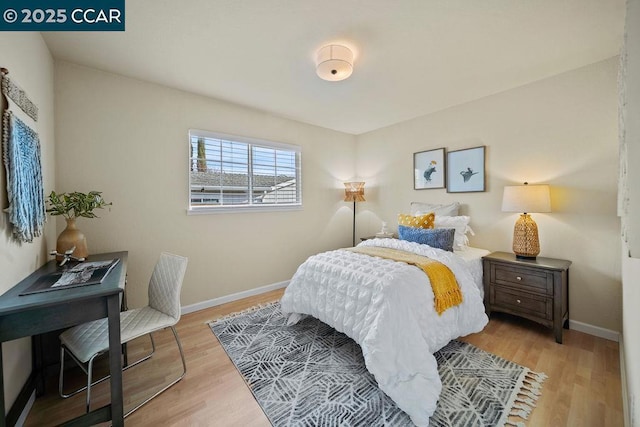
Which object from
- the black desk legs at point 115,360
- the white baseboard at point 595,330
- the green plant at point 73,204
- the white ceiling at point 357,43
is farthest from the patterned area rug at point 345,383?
the white ceiling at point 357,43

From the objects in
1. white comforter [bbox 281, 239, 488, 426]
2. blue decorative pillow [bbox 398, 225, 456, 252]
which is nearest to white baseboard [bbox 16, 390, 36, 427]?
white comforter [bbox 281, 239, 488, 426]

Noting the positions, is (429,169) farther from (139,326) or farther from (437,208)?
(139,326)

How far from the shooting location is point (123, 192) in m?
2.50

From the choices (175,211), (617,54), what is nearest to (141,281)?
(175,211)

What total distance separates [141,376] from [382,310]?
6.03 ft

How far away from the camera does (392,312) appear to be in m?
1.71

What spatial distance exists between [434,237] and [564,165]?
142cm

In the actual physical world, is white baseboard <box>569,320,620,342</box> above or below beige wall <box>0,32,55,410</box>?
below

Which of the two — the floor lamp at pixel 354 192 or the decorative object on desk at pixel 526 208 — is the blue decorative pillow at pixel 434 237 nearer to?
the decorative object on desk at pixel 526 208

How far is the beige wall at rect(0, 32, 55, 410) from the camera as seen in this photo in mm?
1357

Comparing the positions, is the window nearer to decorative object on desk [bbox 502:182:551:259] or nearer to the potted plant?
the potted plant

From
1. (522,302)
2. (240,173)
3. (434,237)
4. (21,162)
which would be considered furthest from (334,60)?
A: (522,302)

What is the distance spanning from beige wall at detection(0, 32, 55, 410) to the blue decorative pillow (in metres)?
3.18

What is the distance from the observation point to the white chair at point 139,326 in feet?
4.84
